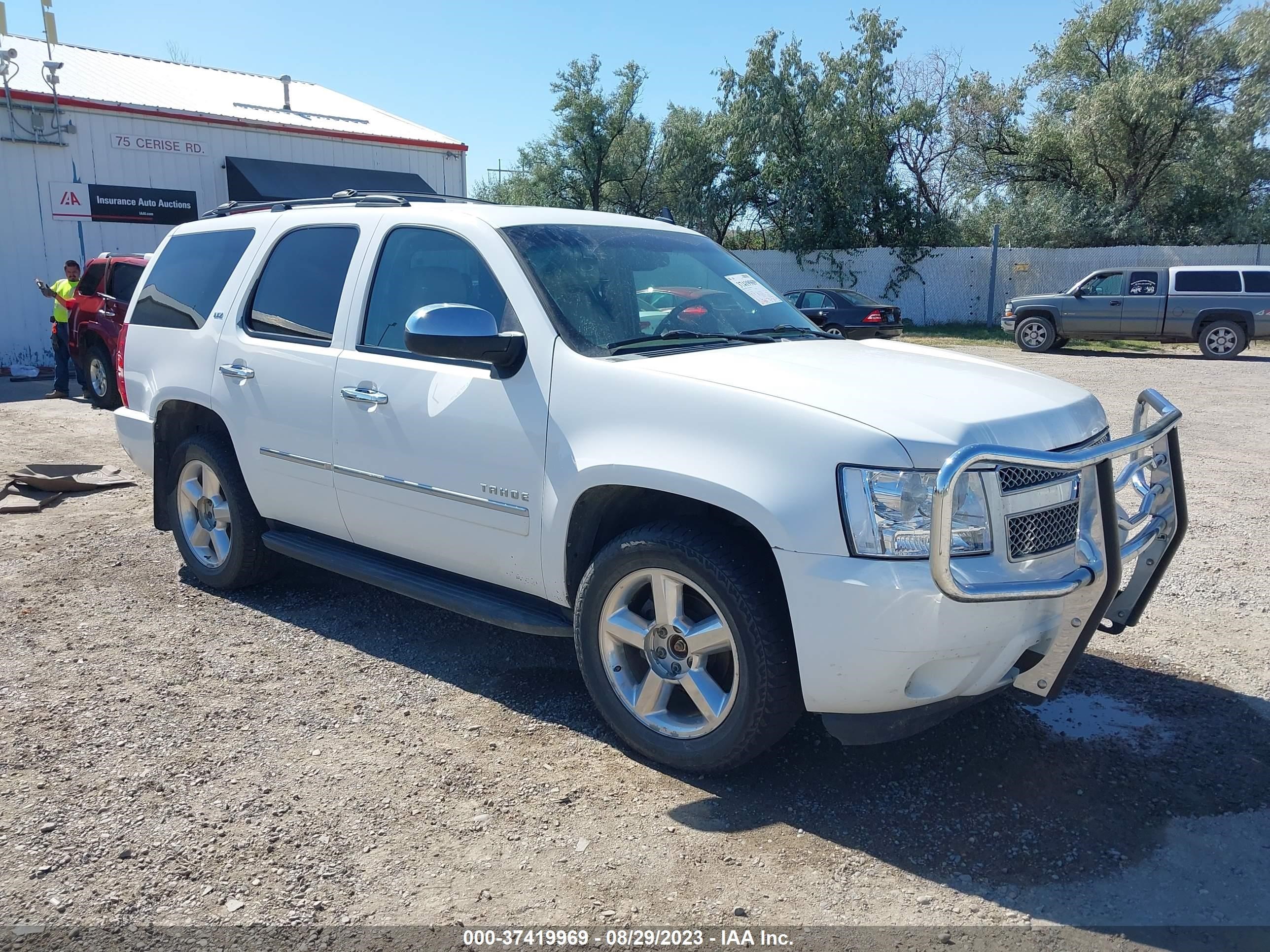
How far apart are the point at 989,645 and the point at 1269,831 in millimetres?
1114

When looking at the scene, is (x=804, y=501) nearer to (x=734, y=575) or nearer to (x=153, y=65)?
(x=734, y=575)

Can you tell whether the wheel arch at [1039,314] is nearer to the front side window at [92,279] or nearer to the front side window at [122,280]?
the front side window at [122,280]

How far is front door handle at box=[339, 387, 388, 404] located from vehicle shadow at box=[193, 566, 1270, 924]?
3.89 feet

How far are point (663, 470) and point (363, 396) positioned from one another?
1589 millimetres

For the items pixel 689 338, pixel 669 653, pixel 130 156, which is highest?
pixel 130 156

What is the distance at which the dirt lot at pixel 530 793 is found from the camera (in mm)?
2773

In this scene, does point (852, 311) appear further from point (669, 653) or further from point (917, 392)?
point (669, 653)

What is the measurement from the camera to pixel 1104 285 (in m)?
21.1

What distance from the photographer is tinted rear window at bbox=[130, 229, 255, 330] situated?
5152mm

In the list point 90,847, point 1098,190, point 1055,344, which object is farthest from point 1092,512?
point 1098,190

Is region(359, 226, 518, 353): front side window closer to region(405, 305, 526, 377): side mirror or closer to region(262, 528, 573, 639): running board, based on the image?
region(405, 305, 526, 377): side mirror

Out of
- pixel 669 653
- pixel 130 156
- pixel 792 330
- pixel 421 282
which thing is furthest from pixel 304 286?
pixel 130 156

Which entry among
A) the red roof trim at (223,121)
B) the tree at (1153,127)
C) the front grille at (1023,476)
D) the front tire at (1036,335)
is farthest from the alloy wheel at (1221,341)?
the front grille at (1023,476)

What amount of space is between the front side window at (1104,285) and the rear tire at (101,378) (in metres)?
18.6
